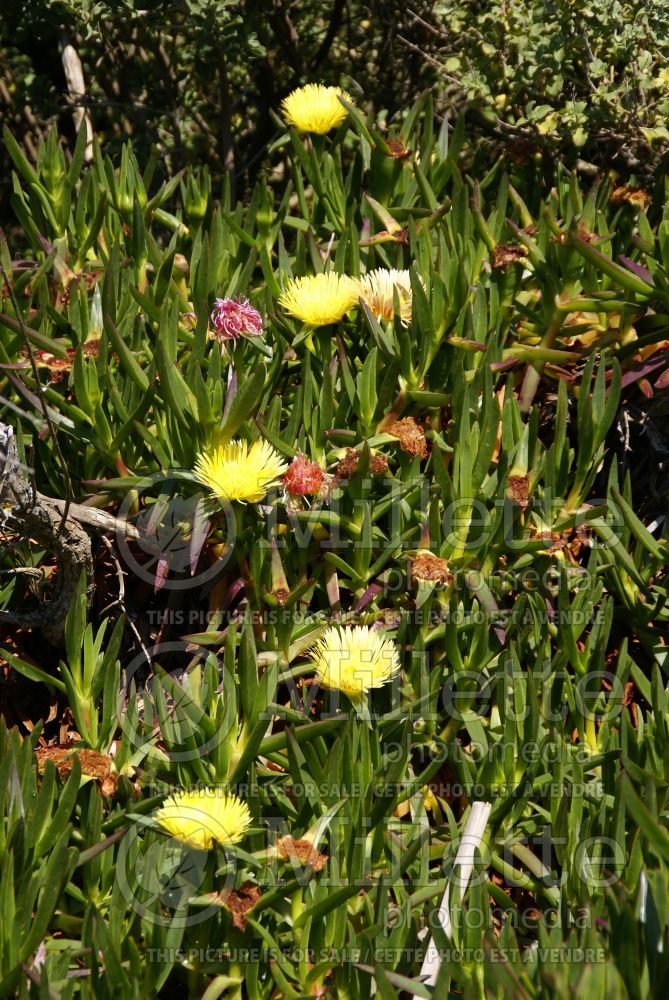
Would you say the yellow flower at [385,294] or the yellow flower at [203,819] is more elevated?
the yellow flower at [385,294]

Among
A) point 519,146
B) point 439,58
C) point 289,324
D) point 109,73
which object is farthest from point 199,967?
point 109,73

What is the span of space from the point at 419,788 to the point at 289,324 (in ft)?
2.18

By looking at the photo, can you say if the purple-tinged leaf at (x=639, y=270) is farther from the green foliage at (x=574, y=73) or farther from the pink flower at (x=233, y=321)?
the pink flower at (x=233, y=321)

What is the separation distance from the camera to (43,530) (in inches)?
48.3

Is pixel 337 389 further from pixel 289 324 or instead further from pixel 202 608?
pixel 202 608

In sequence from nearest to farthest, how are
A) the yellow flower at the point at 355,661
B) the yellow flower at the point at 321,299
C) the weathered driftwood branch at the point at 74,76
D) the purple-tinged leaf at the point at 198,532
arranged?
the yellow flower at the point at 355,661 → the purple-tinged leaf at the point at 198,532 → the yellow flower at the point at 321,299 → the weathered driftwood branch at the point at 74,76

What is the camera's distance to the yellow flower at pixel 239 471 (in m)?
1.21

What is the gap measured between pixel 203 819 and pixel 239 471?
1.31 ft

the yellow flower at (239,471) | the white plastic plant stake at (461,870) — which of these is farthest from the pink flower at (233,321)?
the white plastic plant stake at (461,870)

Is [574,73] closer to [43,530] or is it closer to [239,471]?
[239,471]

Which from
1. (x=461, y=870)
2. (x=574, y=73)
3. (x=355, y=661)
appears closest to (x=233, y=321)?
(x=355, y=661)

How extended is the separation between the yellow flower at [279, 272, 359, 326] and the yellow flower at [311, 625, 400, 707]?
41cm

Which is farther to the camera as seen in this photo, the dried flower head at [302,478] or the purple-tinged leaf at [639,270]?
the purple-tinged leaf at [639,270]

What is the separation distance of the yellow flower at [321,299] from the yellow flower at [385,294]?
0.9 inches
